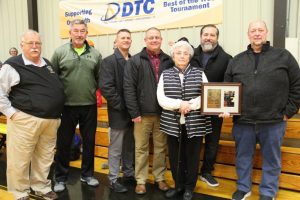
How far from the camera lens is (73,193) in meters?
2.94

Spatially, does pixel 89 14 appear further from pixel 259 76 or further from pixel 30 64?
pixel 259 76

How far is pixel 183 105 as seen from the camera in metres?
2.44

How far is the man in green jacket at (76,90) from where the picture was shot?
2828mm

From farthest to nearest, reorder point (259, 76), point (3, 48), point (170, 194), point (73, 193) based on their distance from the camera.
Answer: point (3, 48), point (73, 193), point (170, 194), point (259, 76)

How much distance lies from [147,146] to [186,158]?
1.25 ft

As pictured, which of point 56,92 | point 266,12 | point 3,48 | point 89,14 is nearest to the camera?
point 56,92

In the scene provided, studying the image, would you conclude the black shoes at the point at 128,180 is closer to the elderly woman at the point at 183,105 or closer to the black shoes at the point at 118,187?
the black shoes at the point at 118,187

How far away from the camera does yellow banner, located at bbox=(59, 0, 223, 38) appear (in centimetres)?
412

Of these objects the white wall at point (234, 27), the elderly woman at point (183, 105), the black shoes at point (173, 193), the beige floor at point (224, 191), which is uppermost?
the white wall at point (234, 27)

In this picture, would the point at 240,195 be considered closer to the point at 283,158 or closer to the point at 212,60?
the point at 283,158

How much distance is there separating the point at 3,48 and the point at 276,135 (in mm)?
6245

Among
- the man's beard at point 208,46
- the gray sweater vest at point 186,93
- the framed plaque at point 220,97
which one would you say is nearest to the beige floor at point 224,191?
the gray sweater vest at point 186,93

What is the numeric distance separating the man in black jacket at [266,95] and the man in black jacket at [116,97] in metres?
0.97

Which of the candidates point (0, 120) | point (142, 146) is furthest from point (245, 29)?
point (0, 120)
